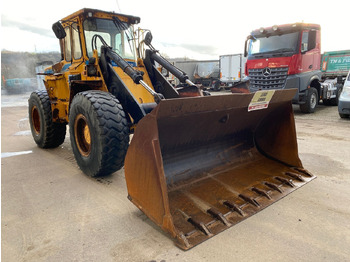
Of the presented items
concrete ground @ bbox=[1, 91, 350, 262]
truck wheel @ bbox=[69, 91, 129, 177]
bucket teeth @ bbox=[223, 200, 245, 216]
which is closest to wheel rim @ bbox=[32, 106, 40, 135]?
concrete ground @ bbox=[1, 91, 350, 262]

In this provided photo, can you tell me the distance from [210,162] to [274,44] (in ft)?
22.7

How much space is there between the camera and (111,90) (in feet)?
13.7

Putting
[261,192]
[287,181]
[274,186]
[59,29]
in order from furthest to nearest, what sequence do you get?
1. [59,29]
2. [287,181]
3. [274,186]
4. [261,192]

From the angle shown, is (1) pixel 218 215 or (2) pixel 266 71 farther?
(2) pixel 266 71

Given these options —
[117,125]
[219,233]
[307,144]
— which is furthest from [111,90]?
[307,144]

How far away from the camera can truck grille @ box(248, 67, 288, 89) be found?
865cm

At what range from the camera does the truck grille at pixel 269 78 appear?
8648 mm

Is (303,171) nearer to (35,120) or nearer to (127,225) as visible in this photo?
(127,225)

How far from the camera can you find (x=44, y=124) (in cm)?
529

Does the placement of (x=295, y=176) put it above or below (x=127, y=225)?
above

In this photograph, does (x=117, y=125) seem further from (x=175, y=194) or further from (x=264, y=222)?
(x=264, y=222)

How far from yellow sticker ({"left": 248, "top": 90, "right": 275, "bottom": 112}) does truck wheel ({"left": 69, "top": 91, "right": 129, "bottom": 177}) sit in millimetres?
1596

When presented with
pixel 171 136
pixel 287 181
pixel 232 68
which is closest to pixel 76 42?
pixel 171 136

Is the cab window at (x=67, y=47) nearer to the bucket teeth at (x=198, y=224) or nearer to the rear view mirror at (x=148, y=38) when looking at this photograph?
the rear view mirror at (x=148, y=38)
